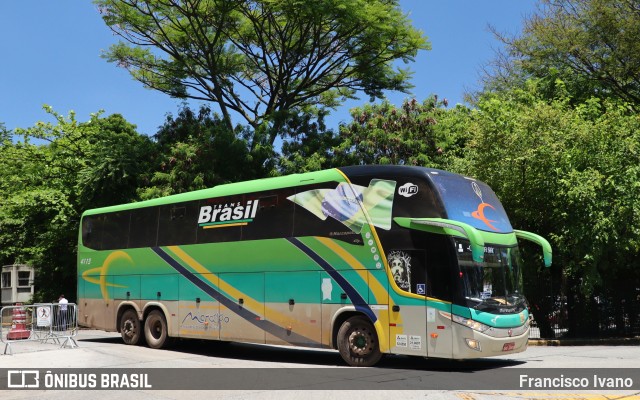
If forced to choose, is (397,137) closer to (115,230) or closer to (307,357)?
(115,230)

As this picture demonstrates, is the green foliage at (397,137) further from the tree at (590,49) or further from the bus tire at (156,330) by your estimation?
the bus tire at (156,330)

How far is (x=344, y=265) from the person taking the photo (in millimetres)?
14156

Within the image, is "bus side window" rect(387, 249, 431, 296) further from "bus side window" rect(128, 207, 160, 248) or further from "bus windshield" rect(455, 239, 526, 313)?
"bus side window" rect(128, 207, 160, 248)

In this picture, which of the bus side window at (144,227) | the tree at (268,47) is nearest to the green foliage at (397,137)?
the tree at (268,47)

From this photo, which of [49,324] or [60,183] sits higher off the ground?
[60,183]

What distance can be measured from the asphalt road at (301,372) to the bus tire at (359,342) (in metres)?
0.26

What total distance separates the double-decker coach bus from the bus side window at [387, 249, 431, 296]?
0.08 ft

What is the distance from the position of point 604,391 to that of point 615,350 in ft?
29.9

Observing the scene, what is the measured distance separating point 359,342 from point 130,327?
8409mm

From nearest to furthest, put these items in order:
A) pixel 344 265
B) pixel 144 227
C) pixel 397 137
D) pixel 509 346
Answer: pixel 509 346, pixel 344 265, pixel 144 227, pixel 397 137

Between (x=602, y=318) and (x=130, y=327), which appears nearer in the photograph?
(x=130, y=327)

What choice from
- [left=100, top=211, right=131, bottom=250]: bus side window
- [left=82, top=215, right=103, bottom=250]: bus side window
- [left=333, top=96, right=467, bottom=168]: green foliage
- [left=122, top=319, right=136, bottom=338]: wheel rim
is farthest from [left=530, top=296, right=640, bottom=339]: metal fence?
[left=82, top=215, right=103, bottom=250]: bus side window

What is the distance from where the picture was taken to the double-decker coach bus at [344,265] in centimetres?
1285

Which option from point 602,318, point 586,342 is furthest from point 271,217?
point 602,318
